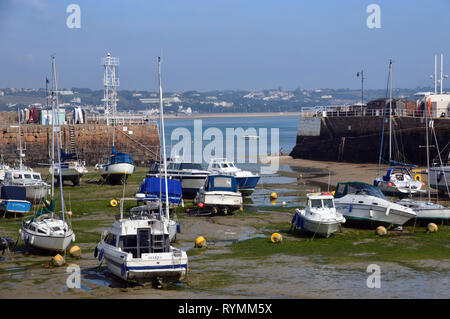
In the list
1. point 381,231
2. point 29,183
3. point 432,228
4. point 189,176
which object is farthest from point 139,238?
point 29,183

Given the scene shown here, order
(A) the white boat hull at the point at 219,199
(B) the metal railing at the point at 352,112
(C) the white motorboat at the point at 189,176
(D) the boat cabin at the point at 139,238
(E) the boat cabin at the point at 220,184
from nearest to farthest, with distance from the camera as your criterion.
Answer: (D) the boat cabin at the point at 139,238 → (A) the white boat hull at the point at 219,199 → (E) the boat cabin at the point at 220,184 → (C) the white motorboat at the point at 189,176 → (B) the metal railing at the point at 352,112

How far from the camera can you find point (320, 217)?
24.8 metres

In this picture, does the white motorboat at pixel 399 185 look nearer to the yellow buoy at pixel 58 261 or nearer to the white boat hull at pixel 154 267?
the white boat hull at pixel 154 267

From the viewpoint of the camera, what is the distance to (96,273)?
19828 millimetres

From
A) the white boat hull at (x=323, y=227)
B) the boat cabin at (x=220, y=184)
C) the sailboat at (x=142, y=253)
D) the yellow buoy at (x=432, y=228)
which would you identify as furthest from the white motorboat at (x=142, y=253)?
the boat cabin at (x=220, y=184)

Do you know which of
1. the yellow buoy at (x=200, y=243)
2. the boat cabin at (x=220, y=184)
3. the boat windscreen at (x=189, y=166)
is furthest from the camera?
the boat windscreen at (x=189, y=166)

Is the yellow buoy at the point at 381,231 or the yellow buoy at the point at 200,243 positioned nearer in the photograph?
the yellow buoy at the point at 200,243

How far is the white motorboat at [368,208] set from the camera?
26.4 m

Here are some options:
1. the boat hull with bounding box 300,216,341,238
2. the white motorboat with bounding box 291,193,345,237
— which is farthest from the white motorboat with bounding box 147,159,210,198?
the boat hull with bounding box 300,216,341,238

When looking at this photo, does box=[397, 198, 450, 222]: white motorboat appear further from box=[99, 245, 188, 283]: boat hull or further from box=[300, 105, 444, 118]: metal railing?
box=[300, 105, 444, 118]: metal railing

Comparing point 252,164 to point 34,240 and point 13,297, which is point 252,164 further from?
point 13,297

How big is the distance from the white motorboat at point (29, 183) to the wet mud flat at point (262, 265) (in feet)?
16.4

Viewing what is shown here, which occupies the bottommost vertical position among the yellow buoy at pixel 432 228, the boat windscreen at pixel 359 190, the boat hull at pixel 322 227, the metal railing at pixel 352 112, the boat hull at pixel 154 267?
the yellow buoy at pixel 432 228

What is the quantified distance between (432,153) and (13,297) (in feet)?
127
